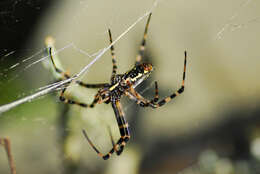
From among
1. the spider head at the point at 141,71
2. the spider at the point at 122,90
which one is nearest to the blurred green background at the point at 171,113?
the spider at the point at 122,90

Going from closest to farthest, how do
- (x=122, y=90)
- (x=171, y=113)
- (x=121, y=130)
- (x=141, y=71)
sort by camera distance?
(x=141, y=71)
(x=122, y=90)
(x=121, y=130)
(x=171, y=113)

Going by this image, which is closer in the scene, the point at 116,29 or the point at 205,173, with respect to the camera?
the point at 116,29

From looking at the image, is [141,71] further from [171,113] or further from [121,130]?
[171,113]

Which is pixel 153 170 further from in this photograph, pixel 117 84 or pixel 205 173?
pixel 117 84

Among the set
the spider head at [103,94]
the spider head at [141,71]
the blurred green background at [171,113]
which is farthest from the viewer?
the blurred green background at [171,113]

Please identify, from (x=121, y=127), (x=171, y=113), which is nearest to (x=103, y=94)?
(x=121, y=127)

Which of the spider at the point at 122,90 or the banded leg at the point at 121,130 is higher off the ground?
the spider at the point at 122,90

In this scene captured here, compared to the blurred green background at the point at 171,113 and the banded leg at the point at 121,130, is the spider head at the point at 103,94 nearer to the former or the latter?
the banded leg at the point at 121,130

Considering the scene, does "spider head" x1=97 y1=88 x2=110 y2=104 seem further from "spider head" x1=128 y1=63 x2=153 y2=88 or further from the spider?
"spider head" x1=128 y1=63 x2=153 y2=88

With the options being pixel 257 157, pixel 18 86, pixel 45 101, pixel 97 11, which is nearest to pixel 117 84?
pixel 97 11
